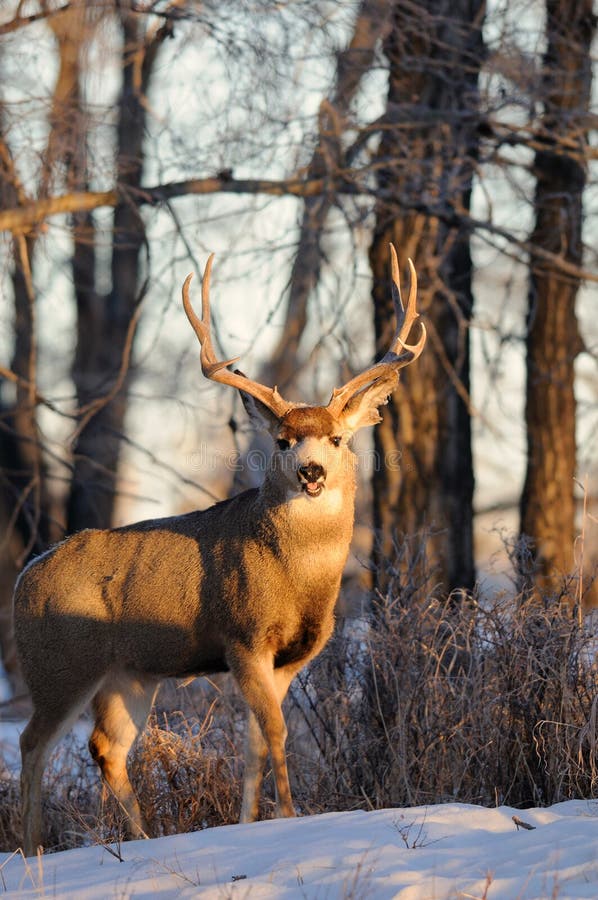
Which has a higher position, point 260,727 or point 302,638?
point 302,638

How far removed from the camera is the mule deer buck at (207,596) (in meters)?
6.90

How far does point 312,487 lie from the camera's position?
6.94 m

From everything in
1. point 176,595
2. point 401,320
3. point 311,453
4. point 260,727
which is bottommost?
point 260,727

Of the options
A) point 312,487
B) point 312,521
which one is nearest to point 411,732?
point 312,521

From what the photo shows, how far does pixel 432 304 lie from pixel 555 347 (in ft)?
5.82

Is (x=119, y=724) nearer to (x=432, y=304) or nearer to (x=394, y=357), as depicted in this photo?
(x=394, y=357)

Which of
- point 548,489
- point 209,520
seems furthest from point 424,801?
point 548,489

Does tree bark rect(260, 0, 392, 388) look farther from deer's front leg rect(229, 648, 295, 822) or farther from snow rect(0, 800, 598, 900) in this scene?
snow rect(0, 800, 598, 900)

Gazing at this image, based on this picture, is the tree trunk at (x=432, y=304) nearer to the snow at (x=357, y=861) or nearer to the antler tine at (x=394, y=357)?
the antler tine at (x=394, y=357)

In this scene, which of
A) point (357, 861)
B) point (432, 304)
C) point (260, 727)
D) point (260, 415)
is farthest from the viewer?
point (432, 304)

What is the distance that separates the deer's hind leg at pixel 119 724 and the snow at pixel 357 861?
1390mm

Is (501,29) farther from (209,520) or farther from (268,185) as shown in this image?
(209,520)

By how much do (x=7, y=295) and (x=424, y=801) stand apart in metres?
4.66

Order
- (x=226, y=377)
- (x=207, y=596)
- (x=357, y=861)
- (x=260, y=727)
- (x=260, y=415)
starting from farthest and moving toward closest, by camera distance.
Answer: (x=260, y=415) < (x=226, y=377) < (x=207, y=596) < (x=260, y=727) < (x=357, y=861)
